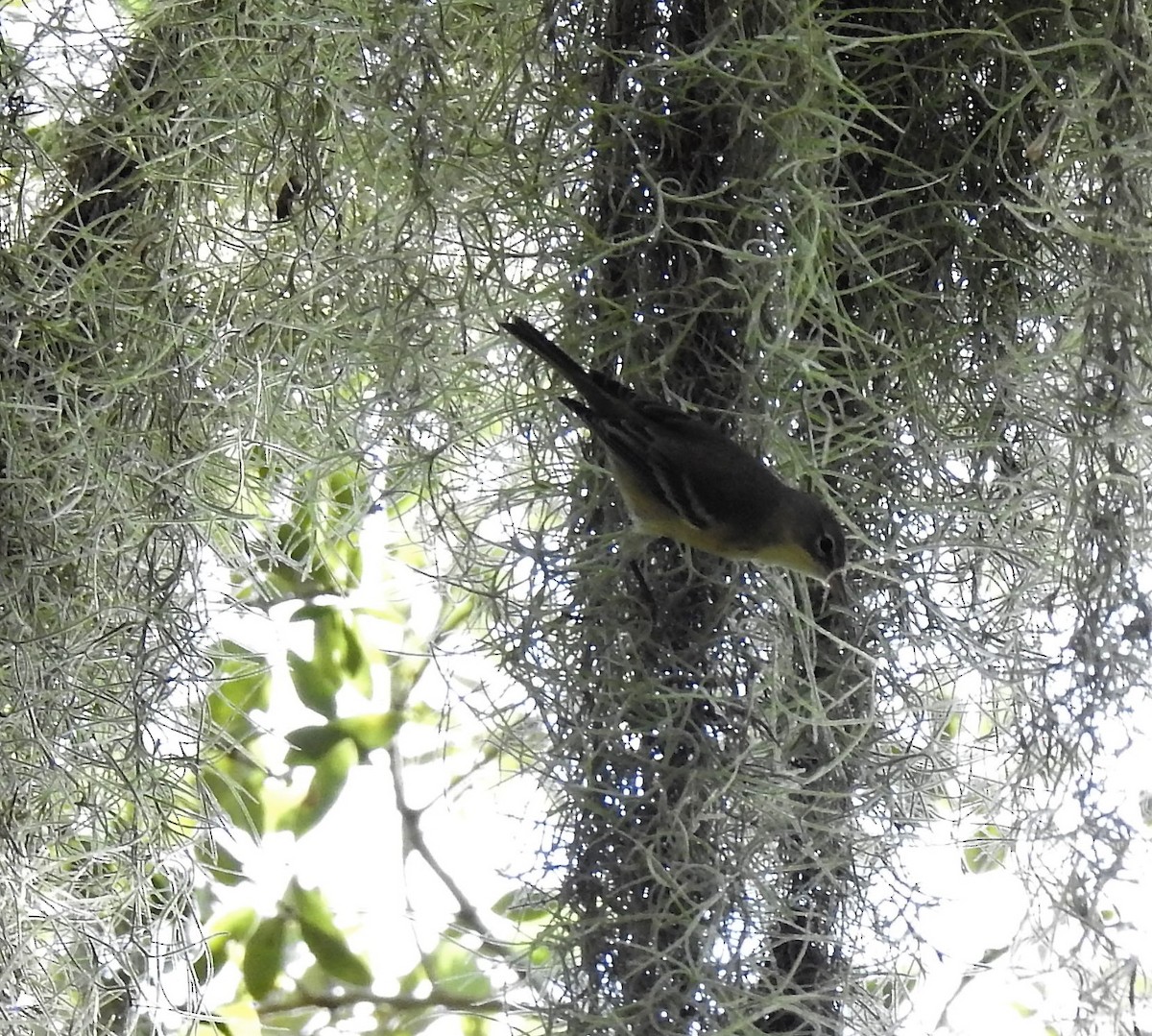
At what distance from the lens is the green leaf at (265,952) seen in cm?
160

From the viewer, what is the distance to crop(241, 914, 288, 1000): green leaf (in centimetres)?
160

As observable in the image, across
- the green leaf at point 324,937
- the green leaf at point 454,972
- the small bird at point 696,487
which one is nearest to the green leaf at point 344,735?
the green leaf at point 324,937

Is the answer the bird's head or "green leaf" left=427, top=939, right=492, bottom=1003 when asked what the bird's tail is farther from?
"green leaf" left=427, top=939, right=492, bottom=1003

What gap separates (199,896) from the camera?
1.52 metres

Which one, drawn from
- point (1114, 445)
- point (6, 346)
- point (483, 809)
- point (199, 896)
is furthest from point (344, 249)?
point (199, 896)

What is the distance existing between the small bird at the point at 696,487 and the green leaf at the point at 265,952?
873 millimetres

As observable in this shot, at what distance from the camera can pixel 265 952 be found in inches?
62.9

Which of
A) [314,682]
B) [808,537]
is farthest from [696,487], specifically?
[314,682]

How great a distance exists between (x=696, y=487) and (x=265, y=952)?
96 cm

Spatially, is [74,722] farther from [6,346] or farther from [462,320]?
[462,320]

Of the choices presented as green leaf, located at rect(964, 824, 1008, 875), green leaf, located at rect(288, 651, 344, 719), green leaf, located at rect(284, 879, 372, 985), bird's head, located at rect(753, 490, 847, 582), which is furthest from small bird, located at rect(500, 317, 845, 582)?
green leaf, located at rect(284, 879, 372, 985)

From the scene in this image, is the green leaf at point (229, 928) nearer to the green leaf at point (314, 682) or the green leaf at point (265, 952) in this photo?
the green leaf at point (265, 952)

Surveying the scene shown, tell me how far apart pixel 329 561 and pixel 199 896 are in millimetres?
426

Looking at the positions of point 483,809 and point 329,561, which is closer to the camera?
point 483,809
